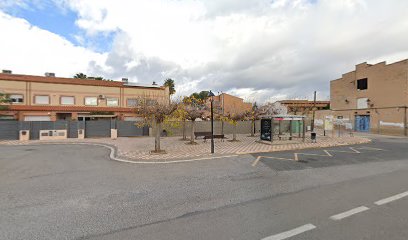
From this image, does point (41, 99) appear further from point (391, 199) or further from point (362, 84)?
point (362, 84)

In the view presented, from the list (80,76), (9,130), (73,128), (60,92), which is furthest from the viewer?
(80,76)

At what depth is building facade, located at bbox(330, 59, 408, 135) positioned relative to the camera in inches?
950

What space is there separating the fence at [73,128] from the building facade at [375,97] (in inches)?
1211

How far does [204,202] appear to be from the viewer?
465 cm

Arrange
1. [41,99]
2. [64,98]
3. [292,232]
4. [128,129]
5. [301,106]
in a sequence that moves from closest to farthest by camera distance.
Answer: [292,232], [128,129], [41,99], [64,98], [301,106]

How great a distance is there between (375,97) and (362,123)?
13.9 ft

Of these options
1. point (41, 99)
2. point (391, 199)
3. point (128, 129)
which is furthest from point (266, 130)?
point (41, 99)

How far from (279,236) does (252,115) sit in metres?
16.4

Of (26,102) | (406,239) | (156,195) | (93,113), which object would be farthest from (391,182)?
(26,102)

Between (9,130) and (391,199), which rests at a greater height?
(9,130)

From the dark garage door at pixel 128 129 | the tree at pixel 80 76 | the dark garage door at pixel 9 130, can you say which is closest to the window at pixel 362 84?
the dark garage door at pixel 128 129

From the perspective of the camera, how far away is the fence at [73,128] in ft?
61.6

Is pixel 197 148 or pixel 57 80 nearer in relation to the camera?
pixel 197 148

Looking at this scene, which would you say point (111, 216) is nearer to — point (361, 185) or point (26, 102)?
point (361, 185)
